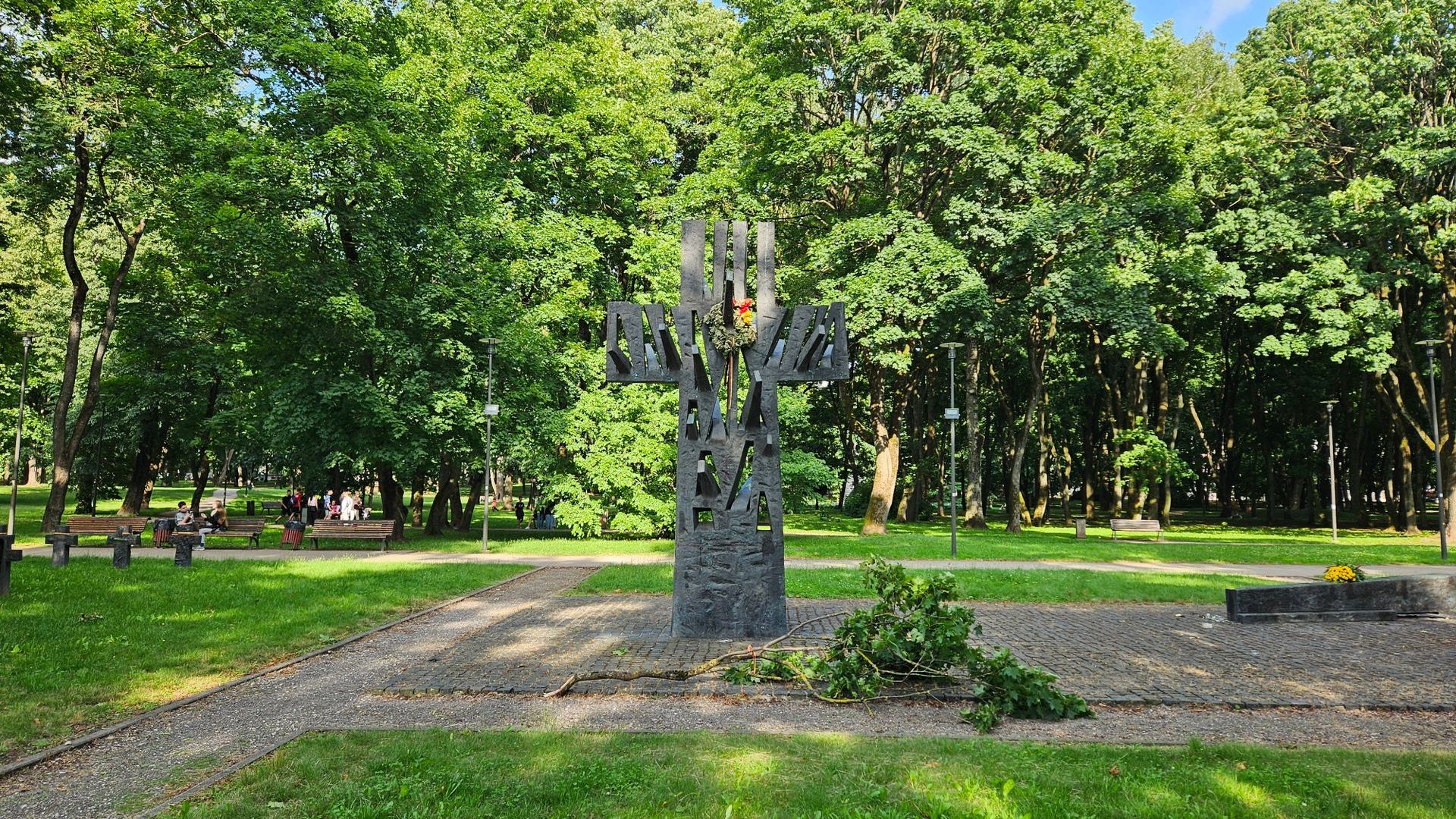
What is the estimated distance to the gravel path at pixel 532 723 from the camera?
16.1ft

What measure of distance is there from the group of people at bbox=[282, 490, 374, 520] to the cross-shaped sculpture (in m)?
18.9

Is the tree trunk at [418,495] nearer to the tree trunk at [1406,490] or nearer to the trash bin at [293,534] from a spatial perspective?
the trash bin at [293,534]

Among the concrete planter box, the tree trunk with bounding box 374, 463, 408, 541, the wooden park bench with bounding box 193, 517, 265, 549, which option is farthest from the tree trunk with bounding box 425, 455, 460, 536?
the concrete planter box

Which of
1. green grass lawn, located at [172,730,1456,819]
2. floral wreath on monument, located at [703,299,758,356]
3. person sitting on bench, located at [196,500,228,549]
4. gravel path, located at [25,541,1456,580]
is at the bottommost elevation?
gravel path, located at [25,541,1456,580]

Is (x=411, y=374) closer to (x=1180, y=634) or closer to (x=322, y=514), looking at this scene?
(x=322, y=514)

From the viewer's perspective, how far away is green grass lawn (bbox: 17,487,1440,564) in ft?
65.8

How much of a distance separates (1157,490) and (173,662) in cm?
3507

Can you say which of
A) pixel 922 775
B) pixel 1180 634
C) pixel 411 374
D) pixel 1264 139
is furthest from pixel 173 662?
pixel 1264 139

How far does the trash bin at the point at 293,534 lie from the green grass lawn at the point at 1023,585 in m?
10.1

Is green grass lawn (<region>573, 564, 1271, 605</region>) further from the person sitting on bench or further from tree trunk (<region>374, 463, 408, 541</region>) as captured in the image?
the person sitting on bench

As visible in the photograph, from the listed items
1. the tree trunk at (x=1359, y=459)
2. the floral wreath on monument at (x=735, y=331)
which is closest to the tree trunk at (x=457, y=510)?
the floral wreath on monument at (x=735, y=331)

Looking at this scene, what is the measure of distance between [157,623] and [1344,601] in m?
15.5

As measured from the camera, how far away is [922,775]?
4719mm

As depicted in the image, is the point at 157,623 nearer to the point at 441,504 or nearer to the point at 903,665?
the point at 903,665
